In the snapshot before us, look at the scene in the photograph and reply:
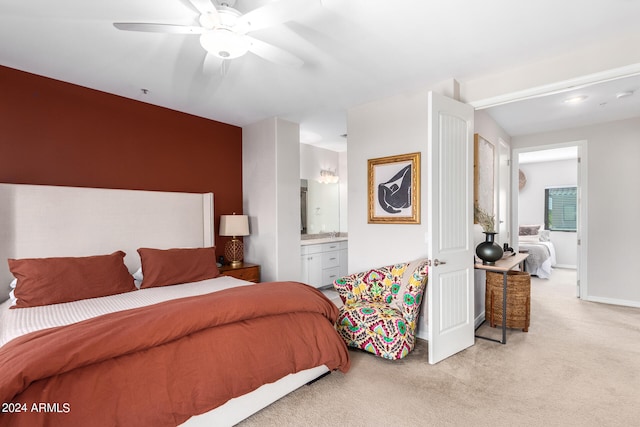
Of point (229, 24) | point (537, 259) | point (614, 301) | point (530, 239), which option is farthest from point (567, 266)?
point (229, 24)

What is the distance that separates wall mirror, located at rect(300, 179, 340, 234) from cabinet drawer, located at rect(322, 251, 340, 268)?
1.88 feet

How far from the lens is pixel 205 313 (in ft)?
6.03

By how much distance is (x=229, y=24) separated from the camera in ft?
5.84

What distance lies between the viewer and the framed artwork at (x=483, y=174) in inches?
138

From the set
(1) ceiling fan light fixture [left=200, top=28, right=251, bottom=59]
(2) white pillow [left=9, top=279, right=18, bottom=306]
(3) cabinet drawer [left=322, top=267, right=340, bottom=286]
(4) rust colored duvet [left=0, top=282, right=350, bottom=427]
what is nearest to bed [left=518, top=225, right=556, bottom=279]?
(3) cabinet drawer [left=322, top=267, right=340, bottom=286]

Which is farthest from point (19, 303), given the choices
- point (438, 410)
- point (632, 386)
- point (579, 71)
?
point (579, 71)

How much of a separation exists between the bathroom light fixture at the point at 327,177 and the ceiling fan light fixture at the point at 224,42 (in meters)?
Answer: 4.02

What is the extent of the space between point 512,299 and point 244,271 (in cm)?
315

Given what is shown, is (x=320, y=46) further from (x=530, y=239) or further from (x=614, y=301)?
(x=530, y=239)

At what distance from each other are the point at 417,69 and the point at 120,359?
3046 mm

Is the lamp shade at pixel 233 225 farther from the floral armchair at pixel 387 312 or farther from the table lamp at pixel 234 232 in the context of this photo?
the floral armchair at pixel 387 312

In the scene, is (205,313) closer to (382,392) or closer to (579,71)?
(382,392)

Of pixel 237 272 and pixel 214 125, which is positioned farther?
pixel 214 125

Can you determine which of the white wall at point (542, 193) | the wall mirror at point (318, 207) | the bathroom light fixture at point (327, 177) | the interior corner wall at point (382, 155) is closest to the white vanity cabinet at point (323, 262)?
the wall mirror at point (318, 207)
